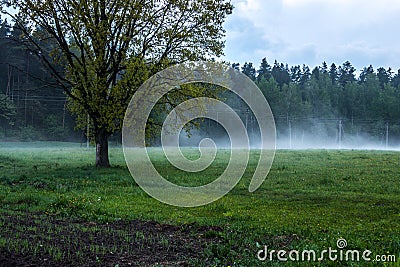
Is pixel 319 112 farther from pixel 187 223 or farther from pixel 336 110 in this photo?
pixel 187 223

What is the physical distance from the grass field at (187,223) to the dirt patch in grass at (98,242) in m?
0.02

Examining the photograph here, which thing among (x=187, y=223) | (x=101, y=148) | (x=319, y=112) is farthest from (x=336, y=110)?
(x=187, y=223)

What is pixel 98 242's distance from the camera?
8.55 metres

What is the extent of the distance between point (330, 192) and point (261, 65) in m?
128

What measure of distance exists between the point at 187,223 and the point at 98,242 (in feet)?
8.79

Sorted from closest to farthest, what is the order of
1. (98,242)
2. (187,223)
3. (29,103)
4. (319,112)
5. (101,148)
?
(98,242) < (187,223) < (101,148) < (29,103) < (319,112)

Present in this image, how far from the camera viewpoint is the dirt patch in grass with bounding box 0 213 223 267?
7270 millimetres

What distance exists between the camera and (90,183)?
18.5m

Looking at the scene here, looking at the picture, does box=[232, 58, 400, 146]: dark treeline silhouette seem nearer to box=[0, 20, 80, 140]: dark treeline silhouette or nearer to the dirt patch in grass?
box=[0, 20, 80, 140]: dark treeline silhouette

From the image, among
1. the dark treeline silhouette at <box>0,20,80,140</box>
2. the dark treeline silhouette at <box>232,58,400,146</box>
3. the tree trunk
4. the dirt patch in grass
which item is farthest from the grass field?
the dark treeline silhouette at <box>232,58,400,146</box>

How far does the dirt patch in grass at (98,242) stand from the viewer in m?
7.27

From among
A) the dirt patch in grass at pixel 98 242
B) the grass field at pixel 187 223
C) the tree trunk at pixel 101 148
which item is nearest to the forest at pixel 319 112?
the tree trunk at pixel 101 148

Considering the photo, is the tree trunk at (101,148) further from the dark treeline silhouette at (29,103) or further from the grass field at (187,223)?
the dark treeline silhouette at (29,103)

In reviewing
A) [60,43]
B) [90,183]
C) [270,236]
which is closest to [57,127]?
[60,43]
